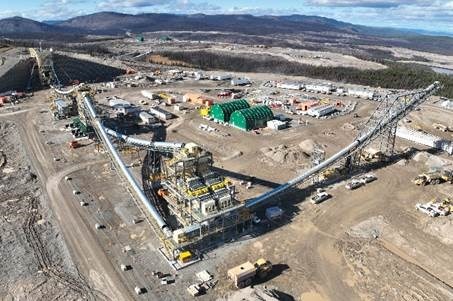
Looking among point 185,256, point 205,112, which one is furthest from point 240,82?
point 185,256

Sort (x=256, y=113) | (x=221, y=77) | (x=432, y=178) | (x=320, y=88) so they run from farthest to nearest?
(x=221, y=77) < (x=320, y=88) < (x=256, y=113) < (x=432, y=178)

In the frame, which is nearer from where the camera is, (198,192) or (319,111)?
(198,192)

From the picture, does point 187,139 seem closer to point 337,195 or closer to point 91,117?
point 91,117

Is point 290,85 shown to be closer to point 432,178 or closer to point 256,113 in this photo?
point 256,113

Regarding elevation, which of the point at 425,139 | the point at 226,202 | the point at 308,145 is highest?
the point at 226,202

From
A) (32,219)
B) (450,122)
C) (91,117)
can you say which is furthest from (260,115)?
(32,219)

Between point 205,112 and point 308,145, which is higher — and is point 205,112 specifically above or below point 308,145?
above

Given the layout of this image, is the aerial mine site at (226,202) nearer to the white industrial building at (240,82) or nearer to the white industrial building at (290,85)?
the white industrial building at (290,85)

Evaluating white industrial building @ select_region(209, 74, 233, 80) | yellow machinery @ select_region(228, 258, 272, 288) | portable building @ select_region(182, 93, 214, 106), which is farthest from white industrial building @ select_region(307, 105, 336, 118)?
yellow machinery @ select_region(228, 258, 272, 288)
